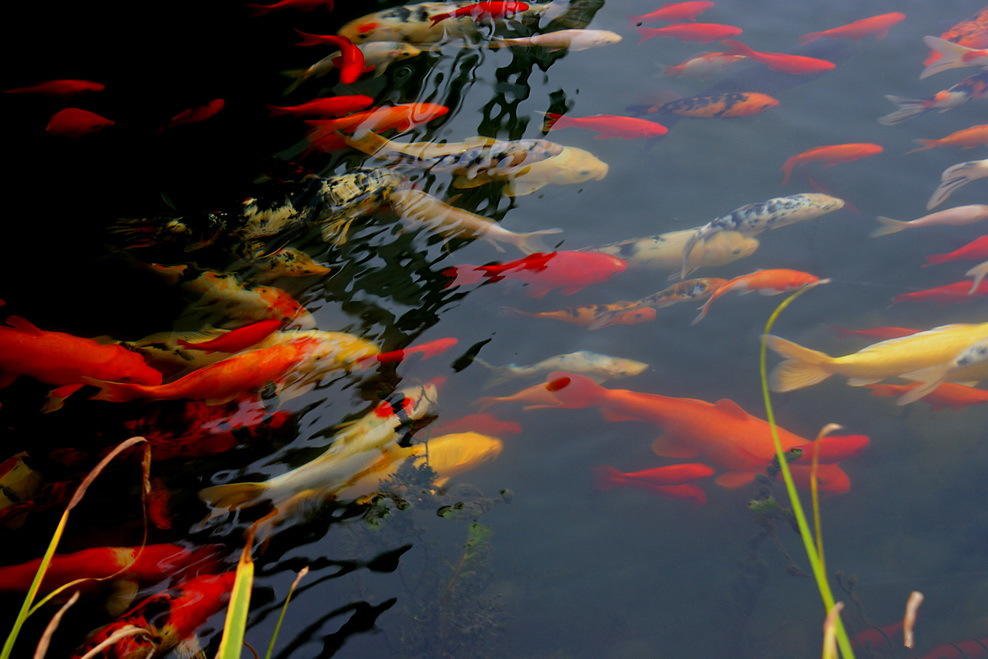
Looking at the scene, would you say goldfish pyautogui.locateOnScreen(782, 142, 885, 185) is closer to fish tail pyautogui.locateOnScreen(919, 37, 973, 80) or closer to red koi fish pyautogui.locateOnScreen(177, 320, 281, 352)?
fish tail pyautogui.locateOnScreen(919, 37, 973, 80)

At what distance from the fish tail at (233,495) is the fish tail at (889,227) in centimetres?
344

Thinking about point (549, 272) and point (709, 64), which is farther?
point (709, 64)

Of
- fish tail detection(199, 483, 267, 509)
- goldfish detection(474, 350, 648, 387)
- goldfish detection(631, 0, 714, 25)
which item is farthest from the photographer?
goldfish detection(631, 0, 714, 25)

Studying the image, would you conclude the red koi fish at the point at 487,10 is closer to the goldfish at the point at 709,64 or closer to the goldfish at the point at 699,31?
the goldfish at the point at 699,31

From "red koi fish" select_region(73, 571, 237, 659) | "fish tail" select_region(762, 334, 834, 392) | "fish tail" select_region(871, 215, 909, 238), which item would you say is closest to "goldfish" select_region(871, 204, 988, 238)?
"fish tail" select_region(871, 215, 909, 238)

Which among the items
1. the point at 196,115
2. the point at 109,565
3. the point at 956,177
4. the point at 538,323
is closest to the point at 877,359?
the point at 538,323

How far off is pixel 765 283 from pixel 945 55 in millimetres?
2652

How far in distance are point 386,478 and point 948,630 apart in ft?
6.76

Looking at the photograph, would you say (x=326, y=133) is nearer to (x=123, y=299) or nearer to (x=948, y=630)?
(x=123, y=299)

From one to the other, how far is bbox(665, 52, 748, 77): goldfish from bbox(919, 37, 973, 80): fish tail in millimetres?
1201

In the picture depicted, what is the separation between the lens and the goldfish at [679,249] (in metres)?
4.21

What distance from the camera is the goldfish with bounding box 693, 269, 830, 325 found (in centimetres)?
397

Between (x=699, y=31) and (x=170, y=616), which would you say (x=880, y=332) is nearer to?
(x=699, y=31)

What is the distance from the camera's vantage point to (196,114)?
520 cm
